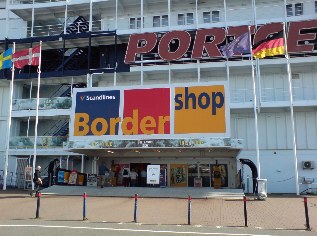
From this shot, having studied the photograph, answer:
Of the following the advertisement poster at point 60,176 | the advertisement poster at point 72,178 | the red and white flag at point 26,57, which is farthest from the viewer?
the red and white flag at point 26,57

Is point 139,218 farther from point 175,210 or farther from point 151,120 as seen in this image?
point 151,120

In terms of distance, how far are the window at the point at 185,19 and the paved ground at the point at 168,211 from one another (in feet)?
60.0

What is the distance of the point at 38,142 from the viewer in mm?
30766

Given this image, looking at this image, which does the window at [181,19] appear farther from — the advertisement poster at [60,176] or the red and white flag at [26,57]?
the advertisement poster at [60,176]

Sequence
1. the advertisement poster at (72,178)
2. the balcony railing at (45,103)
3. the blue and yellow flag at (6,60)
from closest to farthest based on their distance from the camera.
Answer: the advertisement poster at (72,178) < the blue and yellow flag at (6,60) < the balcony railing at (45,103)

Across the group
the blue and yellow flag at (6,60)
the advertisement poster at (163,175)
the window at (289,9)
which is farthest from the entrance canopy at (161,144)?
the window at (289,9)

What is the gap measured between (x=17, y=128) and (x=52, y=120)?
10.3 ft

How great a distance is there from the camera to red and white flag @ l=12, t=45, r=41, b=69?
86.1 feet

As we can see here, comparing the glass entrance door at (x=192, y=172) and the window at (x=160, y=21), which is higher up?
the window at (x=160, y=21)

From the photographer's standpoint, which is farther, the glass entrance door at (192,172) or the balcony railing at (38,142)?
the balcony railing at (38,142)

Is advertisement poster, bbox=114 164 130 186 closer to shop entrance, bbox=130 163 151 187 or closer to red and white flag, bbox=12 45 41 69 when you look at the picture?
shop entrance, bbox=130 163 151 187

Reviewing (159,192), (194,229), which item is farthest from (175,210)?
(159,192)

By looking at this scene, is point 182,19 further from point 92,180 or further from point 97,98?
point 92,180

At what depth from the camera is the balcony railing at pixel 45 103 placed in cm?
3106
